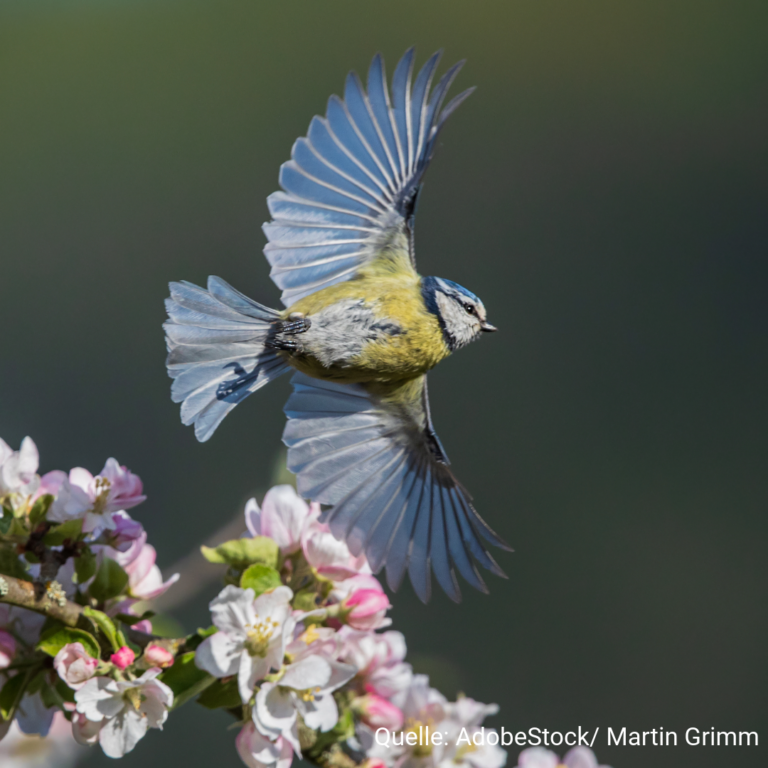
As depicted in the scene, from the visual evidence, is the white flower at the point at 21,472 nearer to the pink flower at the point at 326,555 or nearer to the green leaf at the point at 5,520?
the green leaf at the point at 5,520

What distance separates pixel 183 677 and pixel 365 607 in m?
0.15

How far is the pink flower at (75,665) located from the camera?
54 centimetres

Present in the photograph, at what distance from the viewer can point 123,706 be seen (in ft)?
1.85

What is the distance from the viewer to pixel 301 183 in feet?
2.83

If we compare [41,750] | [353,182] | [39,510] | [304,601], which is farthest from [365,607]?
[41,750]

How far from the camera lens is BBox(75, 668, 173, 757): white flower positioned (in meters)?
0.54

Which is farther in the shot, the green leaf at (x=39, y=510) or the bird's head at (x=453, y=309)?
the bird's head at (x=453, y=309)

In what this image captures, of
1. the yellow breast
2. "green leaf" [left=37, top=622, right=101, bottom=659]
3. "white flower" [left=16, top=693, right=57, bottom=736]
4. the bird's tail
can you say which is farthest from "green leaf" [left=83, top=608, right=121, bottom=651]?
the yellow breast

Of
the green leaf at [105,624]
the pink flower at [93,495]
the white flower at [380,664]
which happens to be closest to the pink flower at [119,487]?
the pink flower at [93,495]

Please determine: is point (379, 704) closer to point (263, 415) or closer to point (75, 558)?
point (75, 558)

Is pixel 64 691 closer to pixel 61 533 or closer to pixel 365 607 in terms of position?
pixel 61 533

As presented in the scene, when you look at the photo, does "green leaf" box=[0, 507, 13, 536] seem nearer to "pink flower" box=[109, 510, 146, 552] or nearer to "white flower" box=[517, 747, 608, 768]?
"pink flower" box=[109, 510, 146, 552]

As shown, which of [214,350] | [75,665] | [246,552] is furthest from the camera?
[214,350]

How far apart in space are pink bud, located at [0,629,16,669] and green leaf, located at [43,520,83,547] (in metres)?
0.07
